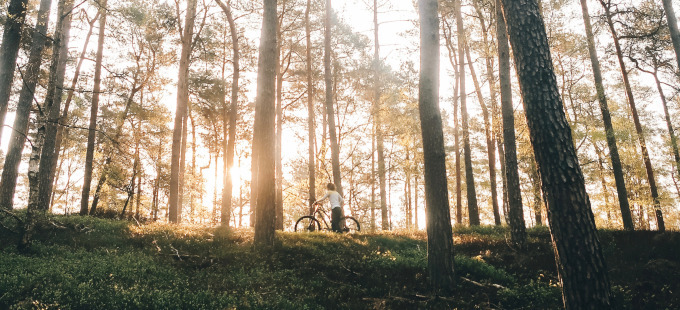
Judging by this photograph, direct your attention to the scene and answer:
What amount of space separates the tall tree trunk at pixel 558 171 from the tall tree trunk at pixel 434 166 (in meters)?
2.40

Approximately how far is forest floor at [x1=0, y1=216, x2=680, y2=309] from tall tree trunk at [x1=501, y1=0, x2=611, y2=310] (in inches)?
92.3

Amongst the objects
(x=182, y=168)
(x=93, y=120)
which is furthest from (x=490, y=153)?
(x=182, y=168)

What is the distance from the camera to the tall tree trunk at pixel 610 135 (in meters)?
14.6

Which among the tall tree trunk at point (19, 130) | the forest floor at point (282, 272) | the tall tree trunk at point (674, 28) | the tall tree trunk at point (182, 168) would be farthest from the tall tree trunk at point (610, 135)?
the tall tree trunk at point (182, 168)

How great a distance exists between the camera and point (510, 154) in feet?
32.3

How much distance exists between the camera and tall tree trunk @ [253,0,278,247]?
8.88 m

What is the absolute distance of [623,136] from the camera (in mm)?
16203

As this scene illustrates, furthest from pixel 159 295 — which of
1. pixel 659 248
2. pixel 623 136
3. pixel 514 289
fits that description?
pixel 623 136

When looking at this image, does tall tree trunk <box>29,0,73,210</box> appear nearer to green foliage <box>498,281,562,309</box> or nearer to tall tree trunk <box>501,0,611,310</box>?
tall tree trunk <box>501,0,611,310</box>

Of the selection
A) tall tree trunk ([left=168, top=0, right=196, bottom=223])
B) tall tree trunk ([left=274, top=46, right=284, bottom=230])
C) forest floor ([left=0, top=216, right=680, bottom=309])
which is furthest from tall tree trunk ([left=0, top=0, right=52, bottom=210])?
tall tree trunk ([left=274, top=46, right=284, bottom=230])

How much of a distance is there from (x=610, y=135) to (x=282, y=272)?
16.4m

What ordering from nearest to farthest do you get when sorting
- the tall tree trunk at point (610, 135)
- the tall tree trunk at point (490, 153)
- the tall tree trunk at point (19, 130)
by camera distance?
the tall tree trunk at point (19, 130)
the tall tree trunk at point (610, 135)
the tall tree trunk at point (490, 153)

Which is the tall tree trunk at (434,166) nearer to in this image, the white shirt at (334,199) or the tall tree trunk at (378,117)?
the white shirt at (334,199)

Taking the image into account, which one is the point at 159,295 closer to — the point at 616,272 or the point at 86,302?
the point at 86,302
